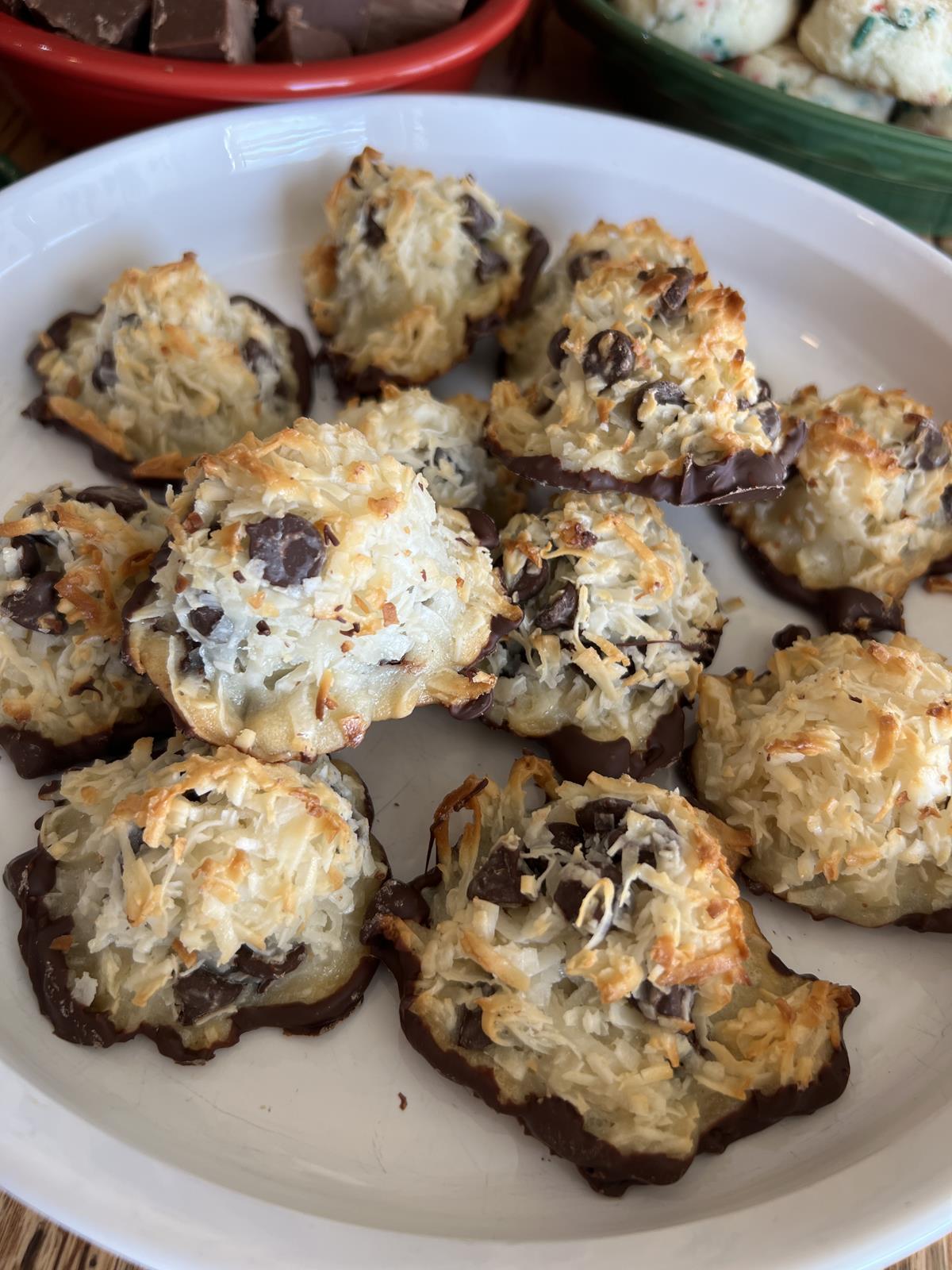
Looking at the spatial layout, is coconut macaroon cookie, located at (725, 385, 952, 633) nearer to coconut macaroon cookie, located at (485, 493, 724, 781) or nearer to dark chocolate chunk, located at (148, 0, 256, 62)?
coconut macaroon cookie, located at (485, 493, 724, 781)

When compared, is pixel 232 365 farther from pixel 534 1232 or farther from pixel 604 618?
pixel 534 1232

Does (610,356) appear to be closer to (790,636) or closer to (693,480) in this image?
(693,480)

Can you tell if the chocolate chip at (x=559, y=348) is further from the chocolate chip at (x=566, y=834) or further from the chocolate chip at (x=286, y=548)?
the chocolate chip at (x=566, y=834)

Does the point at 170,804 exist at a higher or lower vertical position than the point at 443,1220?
higher

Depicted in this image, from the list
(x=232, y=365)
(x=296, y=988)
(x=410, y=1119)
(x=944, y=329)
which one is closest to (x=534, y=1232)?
(x=410, y=1119)

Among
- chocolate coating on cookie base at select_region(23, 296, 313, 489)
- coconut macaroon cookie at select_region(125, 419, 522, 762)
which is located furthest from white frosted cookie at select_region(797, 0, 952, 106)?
coconut macaroon cookie at select_region(125, 419, 522, 762)

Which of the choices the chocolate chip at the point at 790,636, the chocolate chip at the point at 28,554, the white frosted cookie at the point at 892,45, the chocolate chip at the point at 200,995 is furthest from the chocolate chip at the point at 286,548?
the white frosted cookie at the point at 892,45

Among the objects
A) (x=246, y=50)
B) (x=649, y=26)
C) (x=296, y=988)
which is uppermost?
(x=649, y=26)
